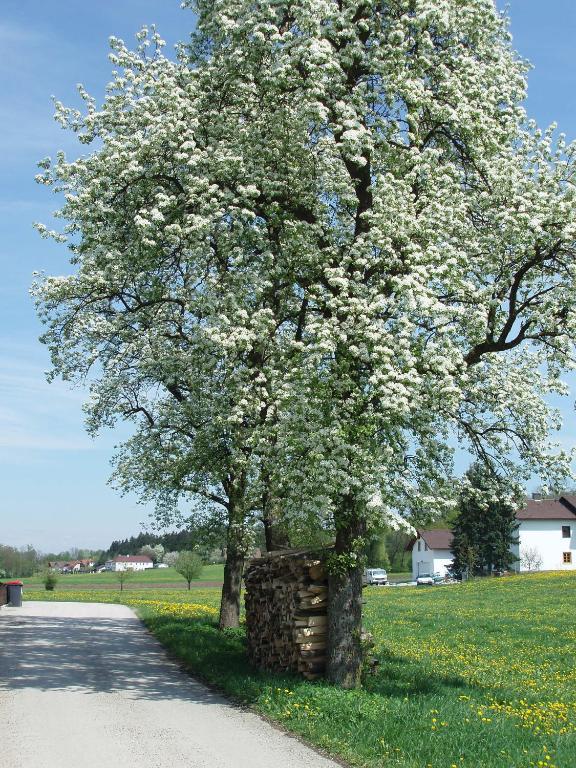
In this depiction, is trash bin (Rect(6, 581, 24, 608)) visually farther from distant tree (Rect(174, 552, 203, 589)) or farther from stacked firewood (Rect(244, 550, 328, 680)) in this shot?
stacked firewood (Rect(244, 550, 328, 680))

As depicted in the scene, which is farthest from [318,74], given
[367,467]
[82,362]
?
[82,362]

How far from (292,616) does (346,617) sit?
4.24ft

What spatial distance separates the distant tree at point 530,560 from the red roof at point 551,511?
4310mm

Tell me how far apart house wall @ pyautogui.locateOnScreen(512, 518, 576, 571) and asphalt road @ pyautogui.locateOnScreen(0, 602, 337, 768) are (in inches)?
3328

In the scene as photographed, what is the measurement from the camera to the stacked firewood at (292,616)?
51.6ft

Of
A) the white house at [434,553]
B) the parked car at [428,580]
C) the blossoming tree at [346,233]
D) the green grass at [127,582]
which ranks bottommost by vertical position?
the green grass at [127,582]

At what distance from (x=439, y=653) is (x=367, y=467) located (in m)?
10.7

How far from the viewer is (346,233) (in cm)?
1680

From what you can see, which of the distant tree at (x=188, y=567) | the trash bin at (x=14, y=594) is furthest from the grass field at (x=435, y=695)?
the distant tree at (x=188, y=567)

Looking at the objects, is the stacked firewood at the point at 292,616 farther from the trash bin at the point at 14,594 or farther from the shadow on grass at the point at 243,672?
the trash bin at the point at 14,594

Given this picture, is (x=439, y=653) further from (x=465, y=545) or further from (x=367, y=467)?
(x=465, y=545)

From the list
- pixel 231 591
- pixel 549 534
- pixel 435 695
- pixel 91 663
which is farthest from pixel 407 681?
pixel 549 534

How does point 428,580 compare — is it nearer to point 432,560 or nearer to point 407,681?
point 432,560

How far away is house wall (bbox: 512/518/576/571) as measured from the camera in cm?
10106
